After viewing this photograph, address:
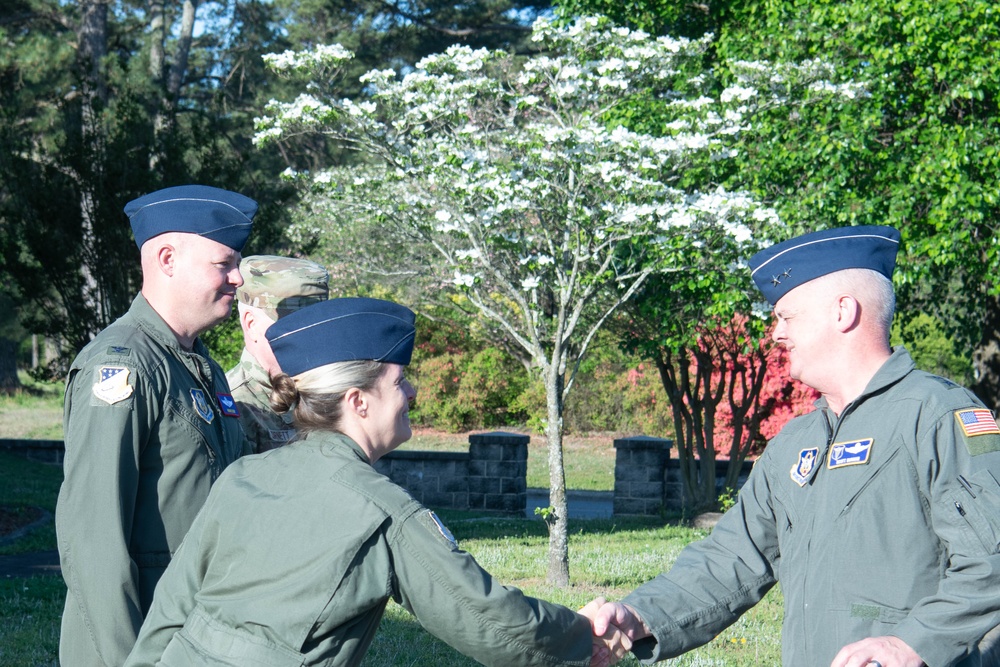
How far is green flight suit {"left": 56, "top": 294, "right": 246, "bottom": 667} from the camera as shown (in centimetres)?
254

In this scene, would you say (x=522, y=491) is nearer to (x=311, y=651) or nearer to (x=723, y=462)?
(x=723, y=462)

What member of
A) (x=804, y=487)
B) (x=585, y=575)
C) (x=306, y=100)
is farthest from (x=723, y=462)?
(x=804, y=487)

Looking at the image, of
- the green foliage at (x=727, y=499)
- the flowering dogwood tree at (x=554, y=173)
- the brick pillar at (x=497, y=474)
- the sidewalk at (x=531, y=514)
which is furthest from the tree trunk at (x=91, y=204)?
the green foliage at (x=727, y=499)

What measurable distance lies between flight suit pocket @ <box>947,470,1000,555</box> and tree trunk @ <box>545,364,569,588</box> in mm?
6167

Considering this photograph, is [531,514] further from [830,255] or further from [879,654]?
[879,654]

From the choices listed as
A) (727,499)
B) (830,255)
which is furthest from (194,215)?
(727,499)

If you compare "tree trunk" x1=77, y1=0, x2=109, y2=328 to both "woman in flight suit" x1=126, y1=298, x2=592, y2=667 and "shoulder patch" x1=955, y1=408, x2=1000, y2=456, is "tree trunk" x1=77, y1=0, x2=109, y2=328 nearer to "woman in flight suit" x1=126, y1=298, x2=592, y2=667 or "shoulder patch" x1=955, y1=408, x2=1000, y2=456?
"woman in flight suit" x1=126, y1=298, x2=592, y2=667

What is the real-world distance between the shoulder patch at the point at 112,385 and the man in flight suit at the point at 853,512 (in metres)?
1.37

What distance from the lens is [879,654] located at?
2318mm

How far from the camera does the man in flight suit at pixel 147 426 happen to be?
2545 mm

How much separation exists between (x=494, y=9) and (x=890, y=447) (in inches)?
988

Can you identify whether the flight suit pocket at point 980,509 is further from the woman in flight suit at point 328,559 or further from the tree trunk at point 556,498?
the tree trunk at point 556,498

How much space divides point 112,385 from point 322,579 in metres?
0.98

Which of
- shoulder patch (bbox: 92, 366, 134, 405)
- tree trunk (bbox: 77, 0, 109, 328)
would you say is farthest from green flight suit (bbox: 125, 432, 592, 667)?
tree trunk (bbox: 77, 0, 109, 328)
